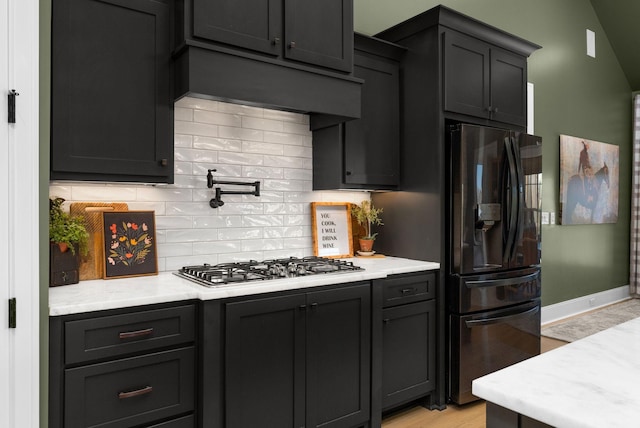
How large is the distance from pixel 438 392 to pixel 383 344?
625 millimetres

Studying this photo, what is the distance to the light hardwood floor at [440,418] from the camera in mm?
2760

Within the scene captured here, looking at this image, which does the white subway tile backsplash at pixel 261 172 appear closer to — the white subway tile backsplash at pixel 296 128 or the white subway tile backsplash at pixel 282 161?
the white subway tile backsplash at pixel 282 161

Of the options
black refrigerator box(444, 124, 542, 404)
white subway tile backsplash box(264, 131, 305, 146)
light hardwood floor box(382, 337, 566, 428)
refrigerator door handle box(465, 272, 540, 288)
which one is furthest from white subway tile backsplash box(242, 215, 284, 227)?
light hardwood floor box(382, 337, 566, 428)

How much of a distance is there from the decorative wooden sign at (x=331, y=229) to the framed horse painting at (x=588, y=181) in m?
3.10

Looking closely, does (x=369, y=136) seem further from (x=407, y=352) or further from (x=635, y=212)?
(x=635, y=212)

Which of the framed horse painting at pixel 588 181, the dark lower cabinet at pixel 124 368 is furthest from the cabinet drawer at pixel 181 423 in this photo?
the framed horse painting at pixel 588 181

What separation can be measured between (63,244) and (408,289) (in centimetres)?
190

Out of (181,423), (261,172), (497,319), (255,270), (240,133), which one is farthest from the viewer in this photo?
(497,319)

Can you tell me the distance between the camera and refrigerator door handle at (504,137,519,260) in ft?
10.4

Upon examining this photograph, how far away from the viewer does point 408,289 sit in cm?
282

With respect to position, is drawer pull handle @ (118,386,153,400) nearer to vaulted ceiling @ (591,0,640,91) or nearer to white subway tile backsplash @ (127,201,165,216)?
white subway tile backsplash @ (127,201,165,216)

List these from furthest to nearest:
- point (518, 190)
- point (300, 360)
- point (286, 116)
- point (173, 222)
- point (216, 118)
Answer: point (518, 190)
point (286, 116)
point (216, 118)
point (173, 222)
point (300, 360)

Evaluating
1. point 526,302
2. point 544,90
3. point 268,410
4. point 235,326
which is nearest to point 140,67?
point 235,326
